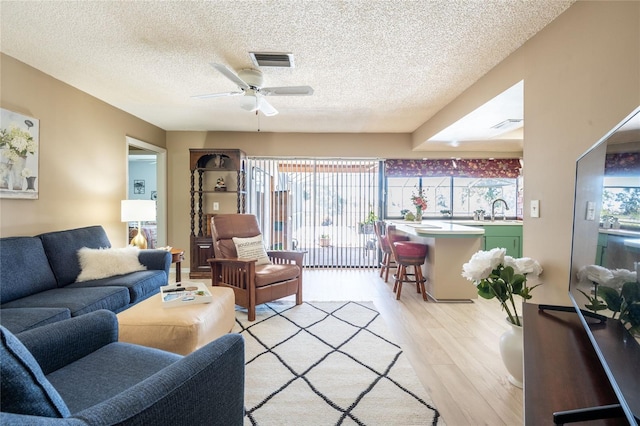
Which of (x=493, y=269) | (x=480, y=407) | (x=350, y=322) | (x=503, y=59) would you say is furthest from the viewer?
(x=350, y=322)

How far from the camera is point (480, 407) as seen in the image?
5.41 ft

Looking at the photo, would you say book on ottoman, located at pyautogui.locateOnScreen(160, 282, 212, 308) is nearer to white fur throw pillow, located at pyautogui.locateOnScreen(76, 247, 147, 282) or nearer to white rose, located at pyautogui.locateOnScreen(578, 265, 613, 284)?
white fur throw pillow, located at pyautogui.locateOnScreen(76, 247, 147, 282)

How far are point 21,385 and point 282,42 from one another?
90.4 inches

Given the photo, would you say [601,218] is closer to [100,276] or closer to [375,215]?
[100,276]

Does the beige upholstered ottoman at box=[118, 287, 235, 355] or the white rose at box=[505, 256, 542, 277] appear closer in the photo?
the beige upholstered ottoman at box=[118, 287, 235, 355]

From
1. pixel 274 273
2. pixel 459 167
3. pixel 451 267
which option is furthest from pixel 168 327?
pixel 459 167

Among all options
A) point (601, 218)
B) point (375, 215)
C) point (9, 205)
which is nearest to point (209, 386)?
point (601, 218)

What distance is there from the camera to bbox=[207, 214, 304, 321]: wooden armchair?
9.61 ft

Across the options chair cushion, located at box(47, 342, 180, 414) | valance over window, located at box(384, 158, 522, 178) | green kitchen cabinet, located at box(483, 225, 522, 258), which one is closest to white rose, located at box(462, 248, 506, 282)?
chair cushion, located at box(47, 342, 180, 414)

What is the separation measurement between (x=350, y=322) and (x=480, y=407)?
4.32ft

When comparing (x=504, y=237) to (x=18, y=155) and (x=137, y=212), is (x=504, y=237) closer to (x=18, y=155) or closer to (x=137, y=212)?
(x=137, y=212)

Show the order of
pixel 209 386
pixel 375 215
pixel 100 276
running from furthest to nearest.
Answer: pixel 375 215 → pixel 100 276 → pixel 209 386

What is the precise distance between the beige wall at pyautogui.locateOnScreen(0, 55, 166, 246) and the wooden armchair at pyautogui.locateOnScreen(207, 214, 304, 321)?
1.42 meters

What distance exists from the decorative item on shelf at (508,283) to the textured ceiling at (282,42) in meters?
1.56
